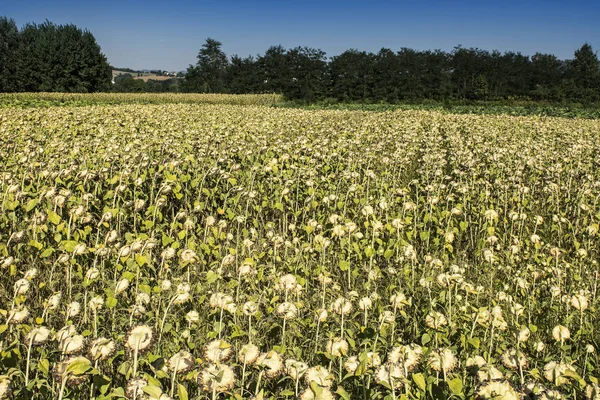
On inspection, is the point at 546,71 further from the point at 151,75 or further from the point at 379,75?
the point at 151,75

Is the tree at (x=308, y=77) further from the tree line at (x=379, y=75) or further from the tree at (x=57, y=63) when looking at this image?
the tree at (x=57, y=63)

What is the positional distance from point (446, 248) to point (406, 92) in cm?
4626

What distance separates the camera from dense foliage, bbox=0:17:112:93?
195ft

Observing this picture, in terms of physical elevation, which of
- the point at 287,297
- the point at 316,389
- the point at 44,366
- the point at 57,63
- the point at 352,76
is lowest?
the point at 287,297

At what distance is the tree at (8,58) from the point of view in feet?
197

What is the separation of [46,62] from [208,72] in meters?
25.8

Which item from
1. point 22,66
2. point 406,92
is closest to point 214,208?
point 406,92

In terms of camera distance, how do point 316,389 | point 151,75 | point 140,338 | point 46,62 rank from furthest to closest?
point 151,75, point 46,62, point 140,338, point 316,389

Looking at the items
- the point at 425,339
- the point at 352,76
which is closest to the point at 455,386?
the point at 425,339

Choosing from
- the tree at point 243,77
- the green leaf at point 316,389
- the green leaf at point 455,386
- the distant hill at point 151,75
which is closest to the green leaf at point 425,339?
the green leaf at point 455,386

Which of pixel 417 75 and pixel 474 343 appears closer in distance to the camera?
pixel 474 343

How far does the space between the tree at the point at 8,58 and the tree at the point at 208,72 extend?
25330 mm

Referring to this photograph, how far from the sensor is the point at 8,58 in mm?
60656

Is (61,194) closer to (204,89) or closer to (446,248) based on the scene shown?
(446,248)
